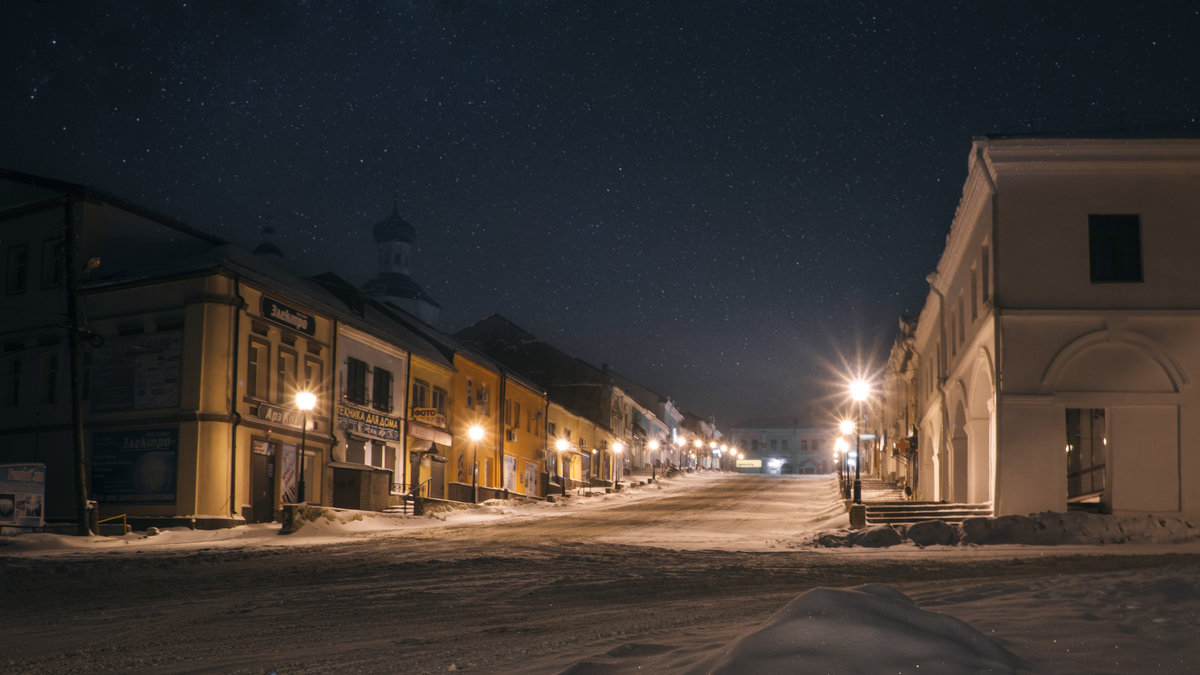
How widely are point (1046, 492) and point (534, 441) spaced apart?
36481 millimetres

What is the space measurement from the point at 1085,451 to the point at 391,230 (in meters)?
89.2

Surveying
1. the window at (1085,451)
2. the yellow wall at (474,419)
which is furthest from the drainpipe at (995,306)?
the yellow wall at (474,419)

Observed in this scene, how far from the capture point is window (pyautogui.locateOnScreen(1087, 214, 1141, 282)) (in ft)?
77.2

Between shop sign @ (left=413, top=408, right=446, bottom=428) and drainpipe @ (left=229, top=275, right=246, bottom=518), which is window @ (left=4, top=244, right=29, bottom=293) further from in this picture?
shop sign @ (left=413, top=408, right=446, bottom=428)

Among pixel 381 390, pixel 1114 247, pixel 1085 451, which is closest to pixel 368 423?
pixel 381 390

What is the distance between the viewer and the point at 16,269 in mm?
31688

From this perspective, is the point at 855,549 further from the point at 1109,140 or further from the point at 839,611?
the point at 839,611

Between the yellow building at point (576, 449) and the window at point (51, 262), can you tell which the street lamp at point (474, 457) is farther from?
the window at point (51, 262)

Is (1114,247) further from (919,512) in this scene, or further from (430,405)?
(430,405)

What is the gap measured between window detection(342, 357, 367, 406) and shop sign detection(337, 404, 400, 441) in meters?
0.44

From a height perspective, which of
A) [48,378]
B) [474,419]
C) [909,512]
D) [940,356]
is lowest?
[909,512]

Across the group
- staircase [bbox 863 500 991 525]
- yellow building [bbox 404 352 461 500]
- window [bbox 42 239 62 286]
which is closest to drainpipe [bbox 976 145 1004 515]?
staircase [bbox 863 500 991 525]

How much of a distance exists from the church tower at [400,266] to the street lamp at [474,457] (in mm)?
59809

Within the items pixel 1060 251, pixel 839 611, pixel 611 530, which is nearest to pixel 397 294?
pixel 611 530
